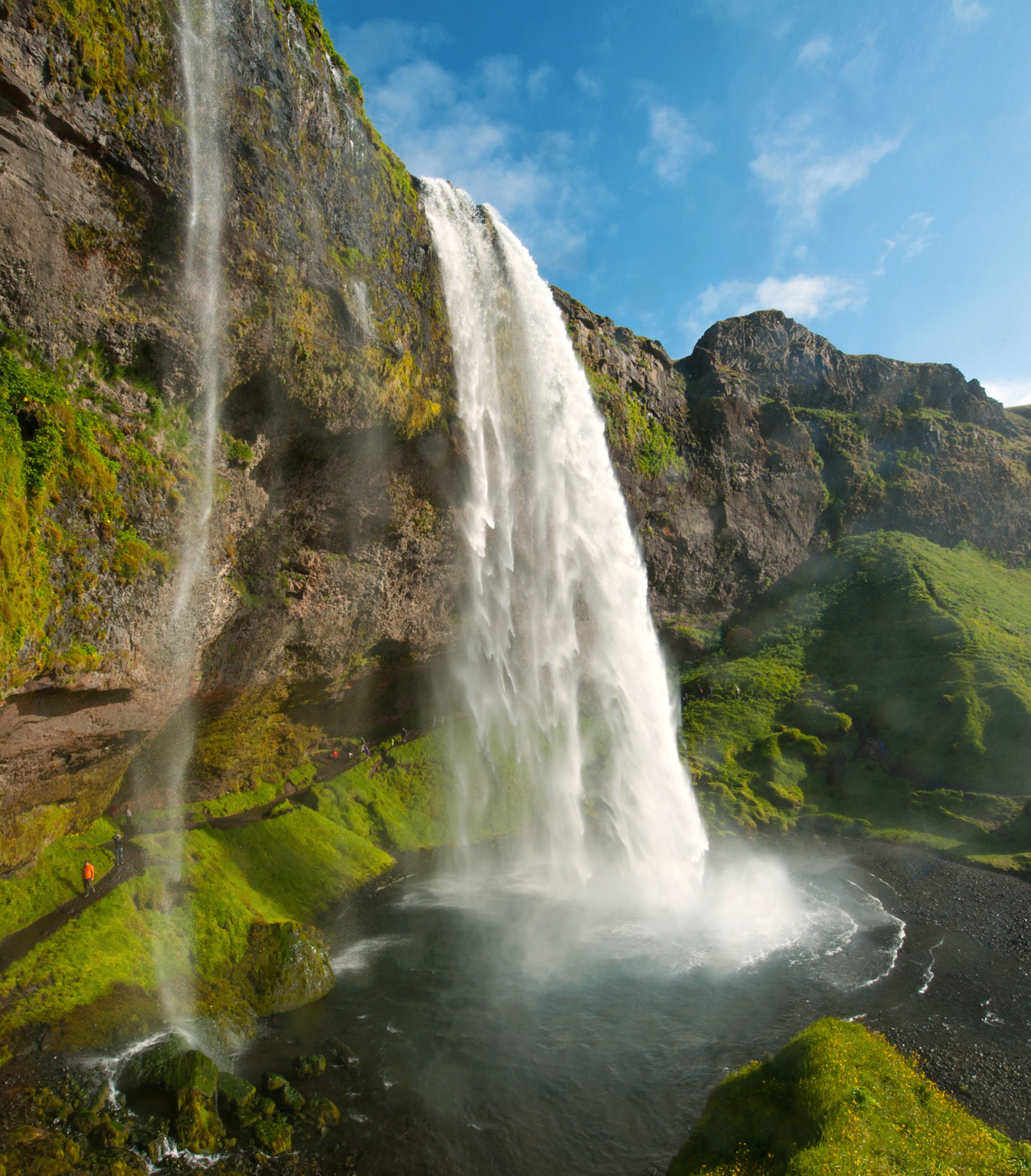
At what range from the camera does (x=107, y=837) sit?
18641 mm

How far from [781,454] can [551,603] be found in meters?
31.1

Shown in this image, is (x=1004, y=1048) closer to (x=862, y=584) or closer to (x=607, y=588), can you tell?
(x=607, y=588)

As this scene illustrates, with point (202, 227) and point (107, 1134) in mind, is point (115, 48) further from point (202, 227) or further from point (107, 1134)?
point (107, 1134)

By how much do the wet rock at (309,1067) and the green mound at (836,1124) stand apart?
23.4 feet

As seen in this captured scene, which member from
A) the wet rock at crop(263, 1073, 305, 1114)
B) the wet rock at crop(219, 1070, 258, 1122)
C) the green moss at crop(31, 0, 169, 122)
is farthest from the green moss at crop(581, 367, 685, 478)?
the wet rock at crop(219, 1070, 258, 1122)

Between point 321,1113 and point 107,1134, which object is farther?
point 321,1113

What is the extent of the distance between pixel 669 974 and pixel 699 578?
3137cm

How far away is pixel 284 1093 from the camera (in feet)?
39.1

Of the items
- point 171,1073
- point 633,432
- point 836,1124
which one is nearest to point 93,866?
point 171,1073

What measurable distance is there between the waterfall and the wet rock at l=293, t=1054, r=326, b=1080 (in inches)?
113

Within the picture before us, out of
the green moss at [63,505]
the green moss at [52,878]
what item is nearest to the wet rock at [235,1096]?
the green moss at [52,878]

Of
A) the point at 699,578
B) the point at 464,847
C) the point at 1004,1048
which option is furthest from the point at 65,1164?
the point at 699,578

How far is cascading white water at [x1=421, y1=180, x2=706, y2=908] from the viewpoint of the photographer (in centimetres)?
2477

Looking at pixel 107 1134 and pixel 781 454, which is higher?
pixel 781 454
